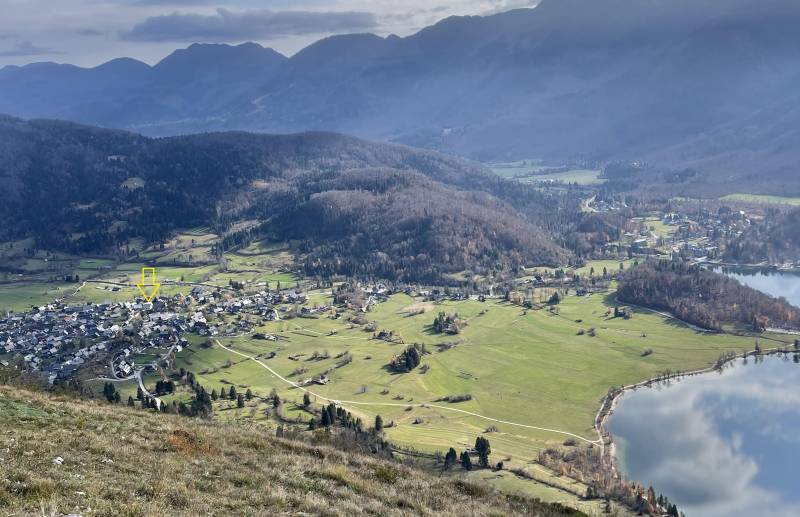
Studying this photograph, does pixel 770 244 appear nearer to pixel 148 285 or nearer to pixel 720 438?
pixel 720 438

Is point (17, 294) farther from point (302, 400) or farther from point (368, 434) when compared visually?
point (368, 434)

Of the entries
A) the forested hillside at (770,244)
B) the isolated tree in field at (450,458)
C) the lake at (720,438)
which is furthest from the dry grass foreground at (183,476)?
the forested hillside at (770,244)

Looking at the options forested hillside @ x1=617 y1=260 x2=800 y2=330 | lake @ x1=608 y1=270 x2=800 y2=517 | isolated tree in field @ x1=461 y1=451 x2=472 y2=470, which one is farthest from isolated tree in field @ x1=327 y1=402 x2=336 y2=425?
forested hillside @ x1=617 y1=260 x2=800 y2=330

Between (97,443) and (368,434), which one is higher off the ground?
(97,443)

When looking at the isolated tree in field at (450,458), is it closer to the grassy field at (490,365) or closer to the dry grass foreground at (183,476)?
the grassy field at (490,365)

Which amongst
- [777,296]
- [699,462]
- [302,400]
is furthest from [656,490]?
[777,296]

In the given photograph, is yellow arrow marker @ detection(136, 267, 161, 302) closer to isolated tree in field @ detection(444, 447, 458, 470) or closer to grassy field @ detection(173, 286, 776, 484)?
grassy field @ detection(173, 286, 776, 484)
